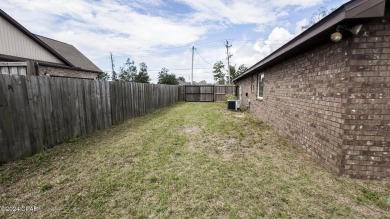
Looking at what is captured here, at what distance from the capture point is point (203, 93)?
19797 millimetres

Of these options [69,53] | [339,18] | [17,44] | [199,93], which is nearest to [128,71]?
[69,53]

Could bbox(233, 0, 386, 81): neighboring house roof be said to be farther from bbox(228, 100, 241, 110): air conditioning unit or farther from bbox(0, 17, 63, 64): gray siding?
bbox(0, 17, 63, 64): gray siding

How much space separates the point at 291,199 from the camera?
7.80 ft

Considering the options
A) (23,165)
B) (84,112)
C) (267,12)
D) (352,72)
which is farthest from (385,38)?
(267,12)

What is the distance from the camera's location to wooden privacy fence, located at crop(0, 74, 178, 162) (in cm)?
352

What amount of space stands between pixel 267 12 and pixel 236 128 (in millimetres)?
7113

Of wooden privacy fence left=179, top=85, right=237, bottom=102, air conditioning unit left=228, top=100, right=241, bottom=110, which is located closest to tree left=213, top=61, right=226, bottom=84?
wooden privacy fence left=179, top=85, right=237, bottom=102

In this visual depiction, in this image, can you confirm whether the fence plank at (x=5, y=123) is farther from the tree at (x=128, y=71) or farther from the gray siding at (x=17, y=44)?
the tree at (x=128, y=71)

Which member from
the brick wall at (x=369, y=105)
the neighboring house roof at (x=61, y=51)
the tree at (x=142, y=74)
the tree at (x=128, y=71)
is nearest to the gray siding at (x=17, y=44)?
the neighboring house roof at (x=61, y=51)

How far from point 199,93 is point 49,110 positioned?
16.0 m

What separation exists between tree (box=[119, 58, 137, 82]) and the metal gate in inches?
1200

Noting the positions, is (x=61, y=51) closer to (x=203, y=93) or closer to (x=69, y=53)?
(x=69, y=53)

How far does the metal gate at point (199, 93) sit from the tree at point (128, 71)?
30485mm

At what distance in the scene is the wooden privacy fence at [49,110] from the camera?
3.52m
